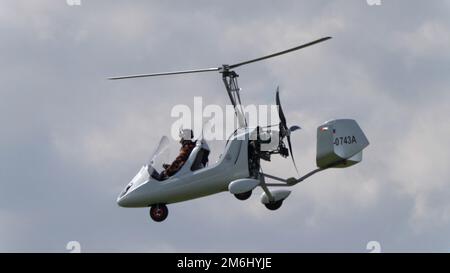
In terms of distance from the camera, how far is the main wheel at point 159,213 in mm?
44875

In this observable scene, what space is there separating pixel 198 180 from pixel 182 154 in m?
1.33

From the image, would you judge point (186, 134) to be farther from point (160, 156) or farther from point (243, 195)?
point (243, 195)

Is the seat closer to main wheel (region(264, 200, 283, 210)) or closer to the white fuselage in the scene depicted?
the white fuselage

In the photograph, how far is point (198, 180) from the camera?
4434cm

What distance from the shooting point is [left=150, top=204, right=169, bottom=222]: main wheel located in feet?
147

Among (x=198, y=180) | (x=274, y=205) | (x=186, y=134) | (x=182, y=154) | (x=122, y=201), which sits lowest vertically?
(x=122, y=201)

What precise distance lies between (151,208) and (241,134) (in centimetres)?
448

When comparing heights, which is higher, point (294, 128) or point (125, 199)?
point (294, 128)

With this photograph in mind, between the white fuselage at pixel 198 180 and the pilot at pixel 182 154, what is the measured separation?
6.5 inches

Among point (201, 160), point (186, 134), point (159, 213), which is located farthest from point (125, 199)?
point (186, 134)

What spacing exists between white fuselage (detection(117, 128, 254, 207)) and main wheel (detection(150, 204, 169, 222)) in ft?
0.77
